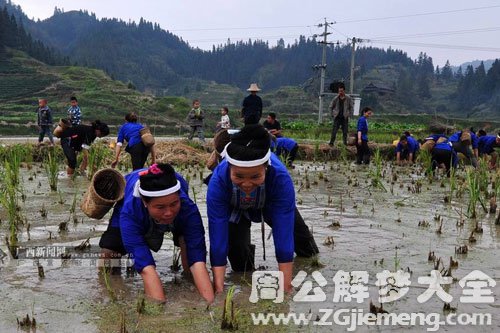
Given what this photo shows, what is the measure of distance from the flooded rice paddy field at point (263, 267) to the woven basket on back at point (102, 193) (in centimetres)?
45

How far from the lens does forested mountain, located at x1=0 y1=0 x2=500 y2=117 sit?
101 meters

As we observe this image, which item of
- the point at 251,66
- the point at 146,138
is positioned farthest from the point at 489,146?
the point at 251,66

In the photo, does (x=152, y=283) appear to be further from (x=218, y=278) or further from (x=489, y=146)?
(x=489, y=146)

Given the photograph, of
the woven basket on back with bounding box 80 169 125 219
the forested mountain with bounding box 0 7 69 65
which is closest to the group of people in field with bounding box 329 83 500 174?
the woven basket on back with bounding box 80 169 125 219

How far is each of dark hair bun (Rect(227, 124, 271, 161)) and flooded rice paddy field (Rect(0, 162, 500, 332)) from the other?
0.95 metres

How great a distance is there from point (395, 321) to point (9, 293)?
2.49 meters

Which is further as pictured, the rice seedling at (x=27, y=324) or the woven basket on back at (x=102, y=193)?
the woven basket on back at (x=102, y=193)

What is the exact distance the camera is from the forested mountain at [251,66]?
10069cm

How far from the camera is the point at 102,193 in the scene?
441 centimetres

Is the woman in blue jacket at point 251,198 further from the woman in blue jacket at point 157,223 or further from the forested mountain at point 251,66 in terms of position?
the forested mountain at point 251,66

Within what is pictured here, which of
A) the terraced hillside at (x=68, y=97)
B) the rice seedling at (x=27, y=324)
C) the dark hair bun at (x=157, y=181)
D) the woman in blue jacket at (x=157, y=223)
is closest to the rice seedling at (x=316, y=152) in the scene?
the woman in blue jacket at (x=157, y=223)

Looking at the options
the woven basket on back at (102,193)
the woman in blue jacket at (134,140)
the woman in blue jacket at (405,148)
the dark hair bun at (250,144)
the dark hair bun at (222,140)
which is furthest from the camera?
the woman in blue jacket at (405,148)

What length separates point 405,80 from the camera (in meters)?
100

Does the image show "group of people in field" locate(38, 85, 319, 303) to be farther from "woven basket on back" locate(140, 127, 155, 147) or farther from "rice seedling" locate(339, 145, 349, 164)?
"rice seedling" locate(339, 145, 349, 164)
